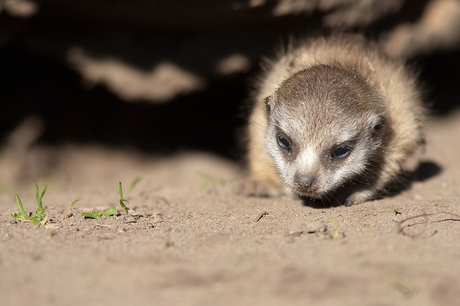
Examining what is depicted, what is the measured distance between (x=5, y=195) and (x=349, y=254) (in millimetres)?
4380

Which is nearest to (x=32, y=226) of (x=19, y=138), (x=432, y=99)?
(x=19, y=138)

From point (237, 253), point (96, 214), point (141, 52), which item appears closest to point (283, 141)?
point (237, 253)

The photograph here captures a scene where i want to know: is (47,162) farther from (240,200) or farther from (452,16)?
(452,16)

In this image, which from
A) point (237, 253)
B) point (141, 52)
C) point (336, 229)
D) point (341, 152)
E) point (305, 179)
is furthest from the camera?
point (141, 52)

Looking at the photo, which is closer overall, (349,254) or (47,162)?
(349,254)

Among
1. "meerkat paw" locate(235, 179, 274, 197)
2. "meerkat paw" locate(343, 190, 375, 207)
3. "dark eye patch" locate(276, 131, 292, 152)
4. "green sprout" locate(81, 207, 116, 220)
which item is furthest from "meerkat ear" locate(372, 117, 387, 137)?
"green sprout" locate(81, 207, 116, 220)

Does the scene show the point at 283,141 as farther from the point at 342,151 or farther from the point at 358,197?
the point at 358,197

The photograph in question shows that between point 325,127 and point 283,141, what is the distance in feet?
1.61

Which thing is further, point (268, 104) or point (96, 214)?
point (268, 104)

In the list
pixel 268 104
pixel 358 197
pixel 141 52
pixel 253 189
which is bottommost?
pixel 358 197

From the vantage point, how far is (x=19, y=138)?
22.9 feet

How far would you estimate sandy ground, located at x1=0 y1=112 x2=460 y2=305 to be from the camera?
226 cm

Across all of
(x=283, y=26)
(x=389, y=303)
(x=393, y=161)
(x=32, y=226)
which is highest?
(x=283, y=26)

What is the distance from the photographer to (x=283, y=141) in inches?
162
